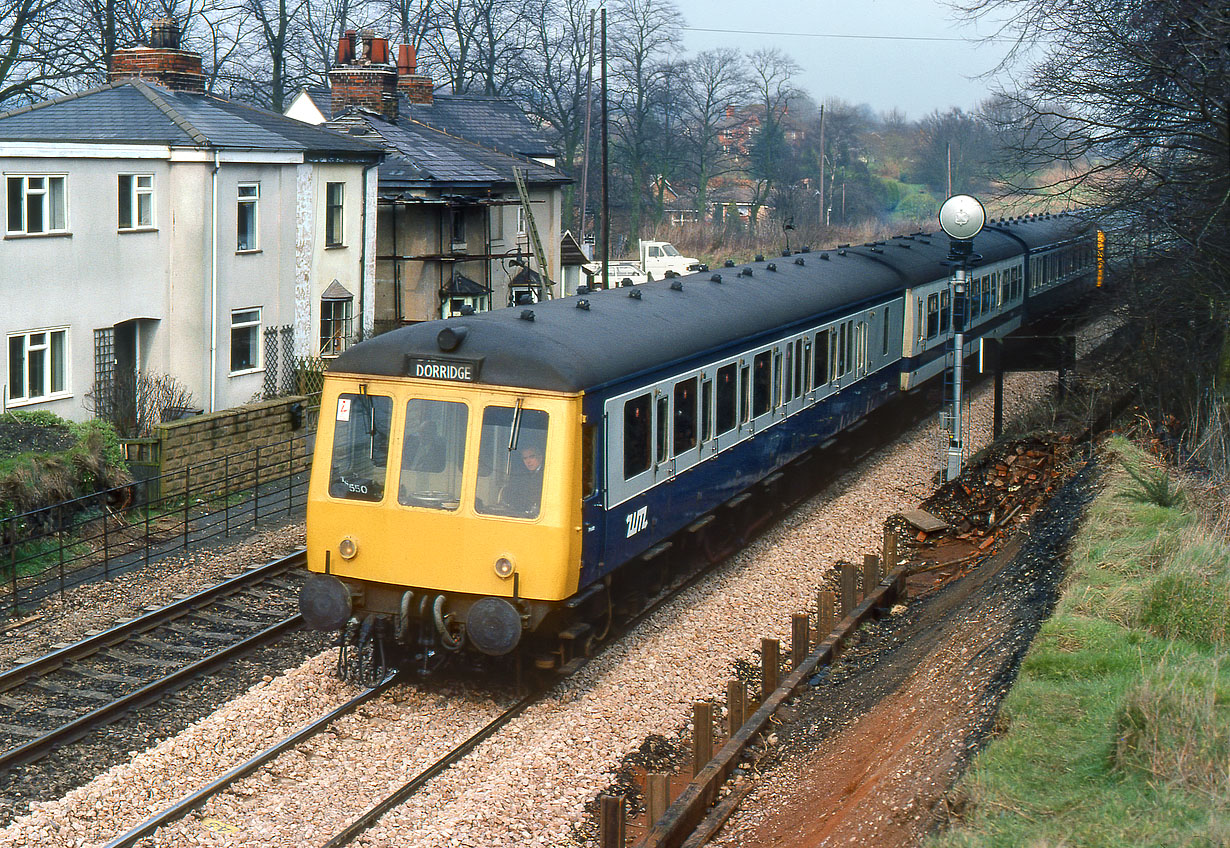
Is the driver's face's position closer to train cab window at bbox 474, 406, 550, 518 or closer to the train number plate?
train cab window at bbox 474, 406, 550, 518

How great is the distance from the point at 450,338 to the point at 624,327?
2.04 metres

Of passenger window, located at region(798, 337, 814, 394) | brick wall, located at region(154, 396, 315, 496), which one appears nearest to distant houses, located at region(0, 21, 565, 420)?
brick wall, located at region(154, 396, 315, 496)

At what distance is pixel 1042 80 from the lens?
56.4 ft

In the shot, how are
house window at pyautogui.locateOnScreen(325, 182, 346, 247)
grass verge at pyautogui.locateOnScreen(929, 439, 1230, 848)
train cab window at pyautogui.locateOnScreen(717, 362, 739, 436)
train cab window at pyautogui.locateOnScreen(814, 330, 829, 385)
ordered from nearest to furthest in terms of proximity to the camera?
grass verge at pyautogui.locateOnScreen(929, 439, 1230, 848), train cab window at pyautogui.locateOnScreen(717, 362, 739, 436), train cab window at pyautogui.locateOnScreen(814, 330, 829, 385), house window at pyautogui.locateOnScreen(325, 182, 346, 247)

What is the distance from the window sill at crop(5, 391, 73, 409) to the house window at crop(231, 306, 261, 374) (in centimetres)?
337

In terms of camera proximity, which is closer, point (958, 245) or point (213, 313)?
point (958, 245)

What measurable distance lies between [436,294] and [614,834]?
2315 cm

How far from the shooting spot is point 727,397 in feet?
44.4

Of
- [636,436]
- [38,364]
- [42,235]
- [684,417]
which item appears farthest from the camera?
[38,364]

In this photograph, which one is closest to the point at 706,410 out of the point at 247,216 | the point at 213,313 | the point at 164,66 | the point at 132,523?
the point at 132,523

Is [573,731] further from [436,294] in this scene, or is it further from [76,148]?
[436,294]

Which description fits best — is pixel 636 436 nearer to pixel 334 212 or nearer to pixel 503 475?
pixel 503 475

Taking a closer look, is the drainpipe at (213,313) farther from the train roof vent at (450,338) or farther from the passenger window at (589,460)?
the passenger window at (589,460)

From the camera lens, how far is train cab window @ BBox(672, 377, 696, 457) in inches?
476
